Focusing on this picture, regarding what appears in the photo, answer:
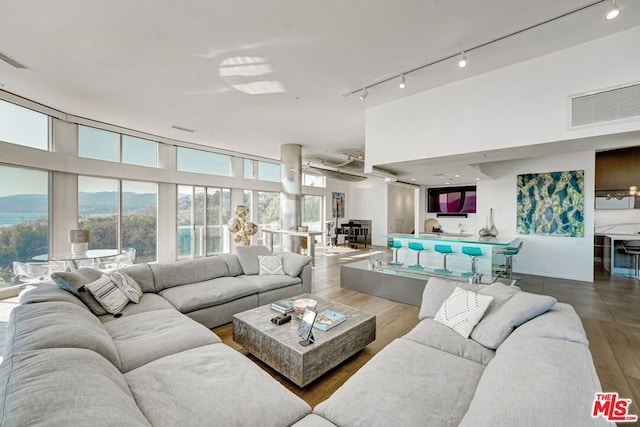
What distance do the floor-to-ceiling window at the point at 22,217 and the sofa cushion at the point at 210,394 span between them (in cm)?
505

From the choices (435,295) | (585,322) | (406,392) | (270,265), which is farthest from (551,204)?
(406,392)

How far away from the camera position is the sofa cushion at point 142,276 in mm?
3337

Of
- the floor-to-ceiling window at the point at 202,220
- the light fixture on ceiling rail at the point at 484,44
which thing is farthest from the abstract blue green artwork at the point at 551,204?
the floor-to-ceiling window at the point at 202,220

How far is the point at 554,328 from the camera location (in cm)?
168

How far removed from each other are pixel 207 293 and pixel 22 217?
14.0 ft

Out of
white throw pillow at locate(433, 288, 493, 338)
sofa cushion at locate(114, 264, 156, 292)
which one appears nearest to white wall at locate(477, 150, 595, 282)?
white throw pillow at locate(433, 288, 493, 338)

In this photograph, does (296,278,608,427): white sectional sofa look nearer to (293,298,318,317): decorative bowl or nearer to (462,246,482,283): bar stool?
(293,298,318,317): decorative bowl

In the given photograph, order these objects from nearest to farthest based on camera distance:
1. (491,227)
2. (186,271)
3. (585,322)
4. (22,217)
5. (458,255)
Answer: (585,322) < (186,271) < (22,217) < (458,255) < (491,227)

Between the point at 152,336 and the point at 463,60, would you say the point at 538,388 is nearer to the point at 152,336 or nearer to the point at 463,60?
the point at 152,336

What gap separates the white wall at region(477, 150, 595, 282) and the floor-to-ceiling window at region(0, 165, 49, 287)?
962 cm

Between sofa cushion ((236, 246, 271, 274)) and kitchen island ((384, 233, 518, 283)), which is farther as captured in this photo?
kitchen island ((384, 233, 518, 283))

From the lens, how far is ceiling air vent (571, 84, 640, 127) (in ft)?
8.88

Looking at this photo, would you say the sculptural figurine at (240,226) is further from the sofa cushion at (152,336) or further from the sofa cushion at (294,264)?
the sofa cushion at (152,336)

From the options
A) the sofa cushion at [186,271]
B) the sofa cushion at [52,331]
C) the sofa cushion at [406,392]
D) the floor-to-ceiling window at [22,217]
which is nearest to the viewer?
the sofa cushion at [406,392]
